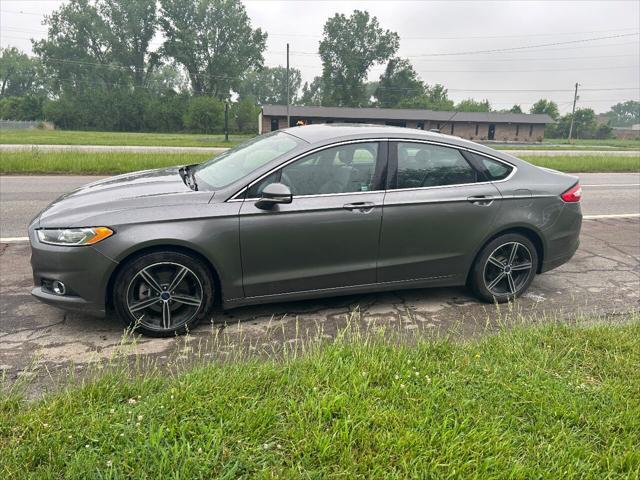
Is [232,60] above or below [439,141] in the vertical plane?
above

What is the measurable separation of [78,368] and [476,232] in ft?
10.9

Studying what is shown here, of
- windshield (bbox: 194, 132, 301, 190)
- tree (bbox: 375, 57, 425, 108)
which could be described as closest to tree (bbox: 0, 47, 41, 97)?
tree (bbox: 375, 57, 425, 108)

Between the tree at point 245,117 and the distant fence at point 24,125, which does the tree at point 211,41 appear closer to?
→ the tree at point 245,117

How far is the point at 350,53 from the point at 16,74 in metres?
59.5

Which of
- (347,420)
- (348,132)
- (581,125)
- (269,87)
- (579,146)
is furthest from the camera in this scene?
(269,87)

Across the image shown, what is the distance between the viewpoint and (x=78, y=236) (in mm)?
3273

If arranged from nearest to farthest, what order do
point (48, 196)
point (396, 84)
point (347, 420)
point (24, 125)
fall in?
point (347, 420)
point (48, 196)
point (24, 125)
point (396, 84)

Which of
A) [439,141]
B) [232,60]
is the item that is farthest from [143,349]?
[232,60]

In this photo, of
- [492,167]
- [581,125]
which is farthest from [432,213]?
[581,125]

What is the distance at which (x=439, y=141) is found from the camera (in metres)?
4.21

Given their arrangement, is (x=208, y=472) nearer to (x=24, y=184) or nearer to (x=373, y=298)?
(x=373, y=298)

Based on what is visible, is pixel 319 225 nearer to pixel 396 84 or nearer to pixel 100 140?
pixel 100 140

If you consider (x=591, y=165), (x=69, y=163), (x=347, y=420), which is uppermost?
(x=591, y=165)

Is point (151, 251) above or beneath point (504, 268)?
above
